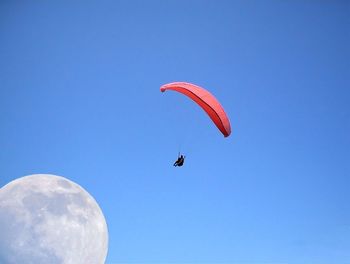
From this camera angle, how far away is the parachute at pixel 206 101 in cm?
2412

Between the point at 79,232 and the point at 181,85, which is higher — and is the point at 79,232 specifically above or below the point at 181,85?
below

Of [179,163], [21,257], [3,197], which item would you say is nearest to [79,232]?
[21,257]

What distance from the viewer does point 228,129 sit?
24.9 m

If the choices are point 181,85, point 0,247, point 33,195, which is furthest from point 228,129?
point 0,247

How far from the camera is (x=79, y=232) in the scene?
14758 mm

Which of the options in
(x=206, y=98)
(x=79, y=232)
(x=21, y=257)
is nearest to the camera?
(x=21, y=257)

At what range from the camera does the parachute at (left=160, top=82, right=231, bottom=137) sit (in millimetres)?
24117

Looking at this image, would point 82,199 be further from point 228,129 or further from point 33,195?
point 228,129

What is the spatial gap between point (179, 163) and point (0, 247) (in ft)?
45.6

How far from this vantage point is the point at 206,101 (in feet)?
79.0

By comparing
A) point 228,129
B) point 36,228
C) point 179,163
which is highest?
point 228,129

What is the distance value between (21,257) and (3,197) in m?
2.42

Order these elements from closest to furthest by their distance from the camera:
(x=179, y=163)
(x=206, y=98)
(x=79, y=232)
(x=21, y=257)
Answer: (x=21, y=257)
(x=79, y=232)
(x=206, y=98)
(x=179, y=163)

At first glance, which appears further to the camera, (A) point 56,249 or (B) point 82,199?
(B) point 82,199
